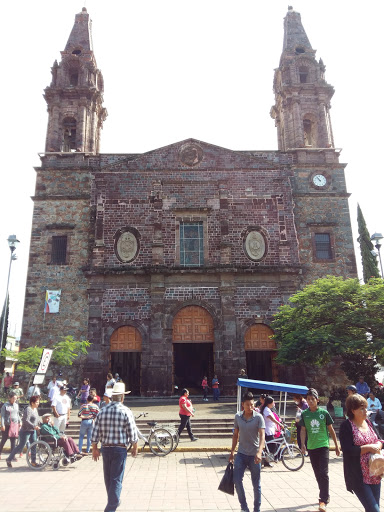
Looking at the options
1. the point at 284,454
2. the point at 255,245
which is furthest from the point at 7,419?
the point at 255,245

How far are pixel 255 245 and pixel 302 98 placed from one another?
11.0m

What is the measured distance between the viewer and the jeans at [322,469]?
6.32 m

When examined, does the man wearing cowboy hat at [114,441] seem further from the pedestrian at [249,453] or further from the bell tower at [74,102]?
the bell tower at [74,102]

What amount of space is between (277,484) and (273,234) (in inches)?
639

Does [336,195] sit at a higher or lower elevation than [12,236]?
higher

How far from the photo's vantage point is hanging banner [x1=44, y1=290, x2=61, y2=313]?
21516mm

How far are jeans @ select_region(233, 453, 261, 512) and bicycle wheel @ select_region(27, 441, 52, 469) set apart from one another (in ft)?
17.7

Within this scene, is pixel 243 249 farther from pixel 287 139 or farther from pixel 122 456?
pixel 122 456

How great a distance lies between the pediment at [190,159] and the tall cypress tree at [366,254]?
907cm

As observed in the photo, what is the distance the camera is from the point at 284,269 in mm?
21797

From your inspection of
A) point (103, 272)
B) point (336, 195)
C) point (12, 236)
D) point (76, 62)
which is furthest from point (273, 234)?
point (76, 62)

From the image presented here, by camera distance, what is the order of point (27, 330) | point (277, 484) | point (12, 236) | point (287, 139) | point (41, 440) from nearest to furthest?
point (277, 484)
point (41, 440)
point (12, 236)
point (27, 330)
point (287, 139)

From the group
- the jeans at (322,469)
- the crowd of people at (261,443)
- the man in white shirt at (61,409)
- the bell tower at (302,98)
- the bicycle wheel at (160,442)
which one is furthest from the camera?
the bell tower at (302,98)

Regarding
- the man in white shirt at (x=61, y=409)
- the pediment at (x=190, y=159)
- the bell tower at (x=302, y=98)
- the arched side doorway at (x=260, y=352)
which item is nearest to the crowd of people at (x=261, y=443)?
the man in white shirt at (x=61, y=409)
